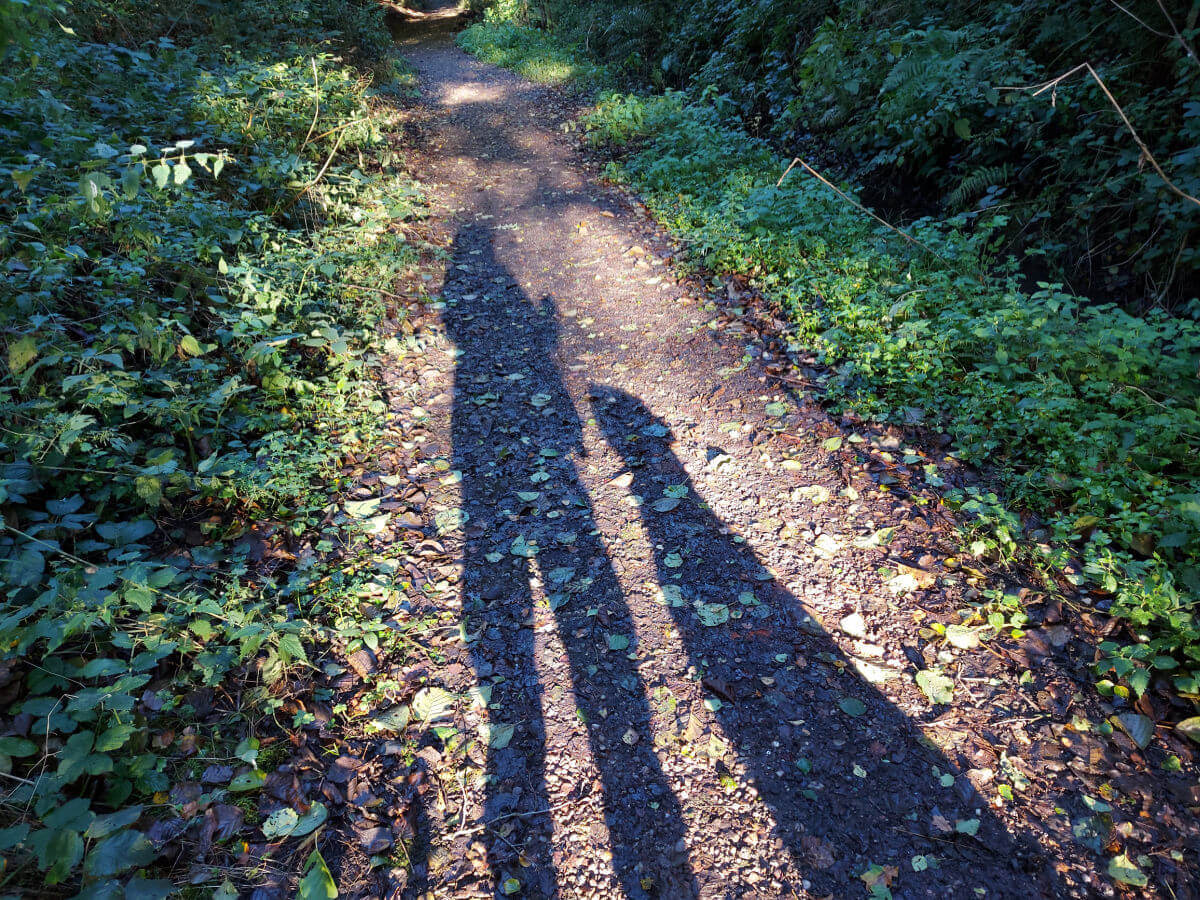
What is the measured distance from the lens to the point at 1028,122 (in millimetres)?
5133

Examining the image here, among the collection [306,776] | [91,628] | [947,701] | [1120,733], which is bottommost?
[306,776]

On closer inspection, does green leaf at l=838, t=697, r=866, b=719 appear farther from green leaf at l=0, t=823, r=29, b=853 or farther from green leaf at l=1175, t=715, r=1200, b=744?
green leaf at l=0, t=823, r=29, b=853

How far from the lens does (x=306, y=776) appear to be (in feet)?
7.17

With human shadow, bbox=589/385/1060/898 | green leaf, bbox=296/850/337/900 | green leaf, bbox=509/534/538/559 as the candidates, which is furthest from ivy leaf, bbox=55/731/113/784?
human shadow, bbox=589/385/1060/898

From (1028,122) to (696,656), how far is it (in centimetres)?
572

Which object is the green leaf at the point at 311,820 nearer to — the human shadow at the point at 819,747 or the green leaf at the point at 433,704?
the green leaf at the point at 433,704

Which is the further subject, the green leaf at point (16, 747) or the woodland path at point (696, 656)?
the woodland path at point (696, 656)

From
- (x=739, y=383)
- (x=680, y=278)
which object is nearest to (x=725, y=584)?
(x=739, y=383)

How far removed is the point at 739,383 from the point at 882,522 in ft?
5.09

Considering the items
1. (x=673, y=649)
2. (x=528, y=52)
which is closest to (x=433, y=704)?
(x=673, y=649)

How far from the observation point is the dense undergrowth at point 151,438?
1.94m

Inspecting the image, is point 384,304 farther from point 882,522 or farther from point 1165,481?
point 1165,481

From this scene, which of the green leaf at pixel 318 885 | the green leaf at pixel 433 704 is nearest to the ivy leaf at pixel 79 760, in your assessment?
the green leaf at pixel 318 885

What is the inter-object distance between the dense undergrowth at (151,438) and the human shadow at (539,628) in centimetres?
Answer: 67
